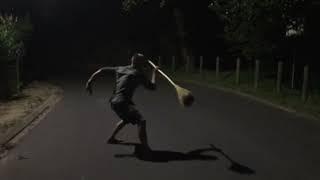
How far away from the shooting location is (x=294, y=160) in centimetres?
971

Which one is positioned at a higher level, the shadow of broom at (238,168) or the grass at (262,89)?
the shadow of broom at (238,168)

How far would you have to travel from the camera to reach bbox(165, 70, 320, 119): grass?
16.6 metres

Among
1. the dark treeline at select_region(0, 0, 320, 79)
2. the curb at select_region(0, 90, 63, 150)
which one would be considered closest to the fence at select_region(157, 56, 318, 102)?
the dark treeline at select_region(0, 0, 320, 79)

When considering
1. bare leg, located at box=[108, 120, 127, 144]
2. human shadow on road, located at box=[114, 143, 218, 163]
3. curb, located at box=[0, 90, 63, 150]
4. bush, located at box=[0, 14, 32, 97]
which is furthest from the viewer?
bush, located at box=[0, 14, 32, 97]

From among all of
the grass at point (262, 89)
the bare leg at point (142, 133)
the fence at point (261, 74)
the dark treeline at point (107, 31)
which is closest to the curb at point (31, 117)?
the bare leg at point (142, 133)

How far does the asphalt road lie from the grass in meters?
0.75

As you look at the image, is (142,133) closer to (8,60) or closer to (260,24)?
(8,60)

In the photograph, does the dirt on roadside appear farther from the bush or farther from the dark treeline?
the dark treeline

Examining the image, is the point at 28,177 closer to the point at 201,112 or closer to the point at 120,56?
the point at 201,112

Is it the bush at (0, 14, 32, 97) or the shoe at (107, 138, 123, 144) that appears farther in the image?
the bush at (0, 14, 32, 97)

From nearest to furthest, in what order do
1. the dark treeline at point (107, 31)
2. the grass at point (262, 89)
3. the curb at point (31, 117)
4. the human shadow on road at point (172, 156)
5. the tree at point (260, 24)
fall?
the human shadow on road at point (172, 156)
the curb at point (31, 117)
the grass at point (262, 89)
the tree at point (260, 24)
the dark treeline at point (107, 31)

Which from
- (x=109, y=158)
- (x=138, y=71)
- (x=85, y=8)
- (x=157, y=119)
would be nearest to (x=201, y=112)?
(x=157, y=119)

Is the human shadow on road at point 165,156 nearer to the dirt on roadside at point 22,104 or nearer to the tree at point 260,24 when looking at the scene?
the dirt on roadside at point 22,104

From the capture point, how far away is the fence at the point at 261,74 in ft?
65.6
